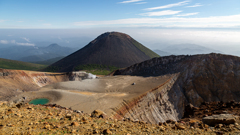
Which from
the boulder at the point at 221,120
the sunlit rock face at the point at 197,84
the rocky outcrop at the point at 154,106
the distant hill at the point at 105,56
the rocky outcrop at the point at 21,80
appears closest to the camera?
the boulder at the point at 221,120

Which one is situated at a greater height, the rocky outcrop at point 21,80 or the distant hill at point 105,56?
the distant hill at point 105,56

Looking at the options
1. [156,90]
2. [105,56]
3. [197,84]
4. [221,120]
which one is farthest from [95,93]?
[105,56]

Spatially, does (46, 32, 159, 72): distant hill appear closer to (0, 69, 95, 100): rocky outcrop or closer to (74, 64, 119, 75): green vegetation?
(74, 64, 119, 75): green vegetation

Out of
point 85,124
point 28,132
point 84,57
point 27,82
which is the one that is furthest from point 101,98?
point 84,57

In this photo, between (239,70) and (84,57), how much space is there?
313 feet

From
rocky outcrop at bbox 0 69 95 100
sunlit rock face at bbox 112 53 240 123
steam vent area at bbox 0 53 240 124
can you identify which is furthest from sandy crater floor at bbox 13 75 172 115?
rocky outcrop at bbox 0 69 95 100

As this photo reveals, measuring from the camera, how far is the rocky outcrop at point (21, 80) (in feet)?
124

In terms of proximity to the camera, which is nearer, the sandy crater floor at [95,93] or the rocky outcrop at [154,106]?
the rocky outcrop at [154,106]

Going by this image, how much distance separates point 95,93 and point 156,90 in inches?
558

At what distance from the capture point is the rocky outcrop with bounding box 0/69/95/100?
1483 inches

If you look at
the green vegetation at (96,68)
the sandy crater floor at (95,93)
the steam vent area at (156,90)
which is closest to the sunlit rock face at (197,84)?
the steam vent area at (156,90)

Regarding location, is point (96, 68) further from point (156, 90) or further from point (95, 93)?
point (156, 90)

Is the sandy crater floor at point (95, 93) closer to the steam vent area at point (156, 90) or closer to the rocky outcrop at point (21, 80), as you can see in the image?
the steam vent area at point (156, 90)

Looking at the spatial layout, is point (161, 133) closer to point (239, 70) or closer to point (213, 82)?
point (213, 82)
